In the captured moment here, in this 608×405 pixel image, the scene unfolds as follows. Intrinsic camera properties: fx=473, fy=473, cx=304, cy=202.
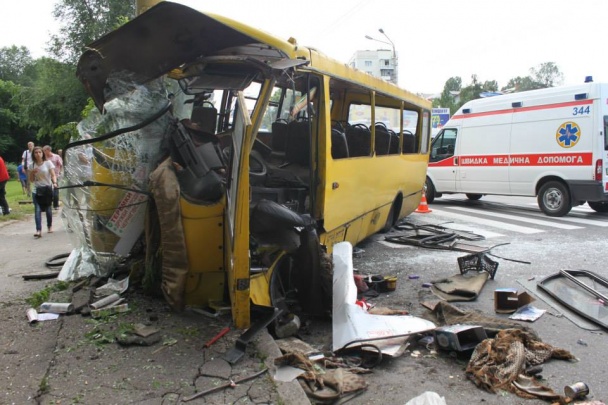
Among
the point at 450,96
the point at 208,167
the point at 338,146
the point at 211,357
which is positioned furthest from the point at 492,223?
the point at 450,96

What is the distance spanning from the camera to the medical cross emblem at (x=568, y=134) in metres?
10.2

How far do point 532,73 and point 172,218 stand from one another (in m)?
89.0

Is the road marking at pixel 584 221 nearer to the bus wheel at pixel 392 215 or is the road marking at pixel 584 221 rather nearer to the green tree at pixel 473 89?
the bus wheel at pixel 392 215

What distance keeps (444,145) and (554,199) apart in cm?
340

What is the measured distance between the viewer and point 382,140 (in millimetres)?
7207

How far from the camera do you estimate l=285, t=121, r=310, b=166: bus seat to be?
543 cm

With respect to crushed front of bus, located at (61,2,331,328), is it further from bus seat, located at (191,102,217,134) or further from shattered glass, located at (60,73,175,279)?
bus seat, located at (191,102,217,134)

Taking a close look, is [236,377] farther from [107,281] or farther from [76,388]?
[107,281]

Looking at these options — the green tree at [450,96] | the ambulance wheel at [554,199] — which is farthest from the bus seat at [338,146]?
the green tree at [450,96]

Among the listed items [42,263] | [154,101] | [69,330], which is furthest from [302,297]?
[42,263]

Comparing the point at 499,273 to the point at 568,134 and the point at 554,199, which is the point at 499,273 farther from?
the point at 568,134

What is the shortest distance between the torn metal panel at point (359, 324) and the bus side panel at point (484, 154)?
8.78m

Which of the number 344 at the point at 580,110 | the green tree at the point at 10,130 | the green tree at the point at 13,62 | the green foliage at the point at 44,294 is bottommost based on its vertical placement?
the green foliage at the point at 44,294

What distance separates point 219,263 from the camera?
419 centimetres
